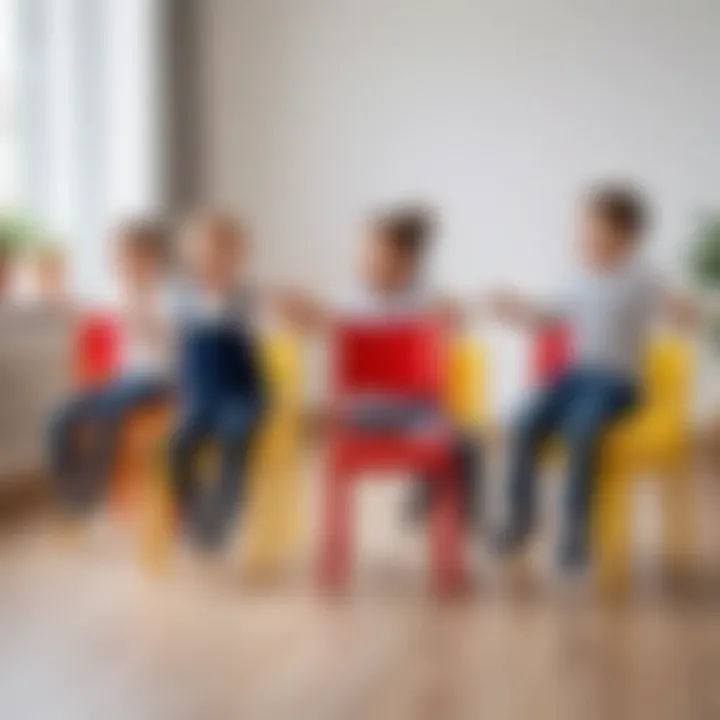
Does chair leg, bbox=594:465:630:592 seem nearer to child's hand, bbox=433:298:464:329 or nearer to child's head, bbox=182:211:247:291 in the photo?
child's hand, bbox=433:298:464:329

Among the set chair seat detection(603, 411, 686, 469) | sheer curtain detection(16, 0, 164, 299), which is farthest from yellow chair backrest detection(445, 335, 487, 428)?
sheer curtain detection(16, 0, 164, 299)

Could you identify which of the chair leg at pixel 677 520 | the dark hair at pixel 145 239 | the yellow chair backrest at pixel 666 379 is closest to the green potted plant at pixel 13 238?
the dark hair at pixel 145 239

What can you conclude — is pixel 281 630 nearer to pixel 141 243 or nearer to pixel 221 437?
pixel 221 437

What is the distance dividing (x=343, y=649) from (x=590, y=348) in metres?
1.08

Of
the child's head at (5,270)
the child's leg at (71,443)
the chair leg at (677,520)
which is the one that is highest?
the child's head at (5,270)

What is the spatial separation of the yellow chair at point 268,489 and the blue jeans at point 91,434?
134 millimetres

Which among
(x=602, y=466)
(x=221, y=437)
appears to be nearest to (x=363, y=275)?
(x=221, y=437)

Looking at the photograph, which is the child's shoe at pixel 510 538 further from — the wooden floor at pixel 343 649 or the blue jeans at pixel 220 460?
Answer: the blue jeans at pixel 220 460

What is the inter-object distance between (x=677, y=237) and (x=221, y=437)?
2.34m

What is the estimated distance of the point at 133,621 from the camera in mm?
2891

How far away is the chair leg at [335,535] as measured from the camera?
317 centimetres

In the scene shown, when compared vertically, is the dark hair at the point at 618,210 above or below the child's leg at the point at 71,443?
above

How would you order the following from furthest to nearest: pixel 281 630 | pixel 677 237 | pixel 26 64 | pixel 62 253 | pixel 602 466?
1. pixel 677 237
2. pixel 26 64
3. pixel 62 253
4. pixel 602 466
5. pixel 281 630

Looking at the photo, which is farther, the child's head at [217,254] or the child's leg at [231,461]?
the child's head at [217,254]
